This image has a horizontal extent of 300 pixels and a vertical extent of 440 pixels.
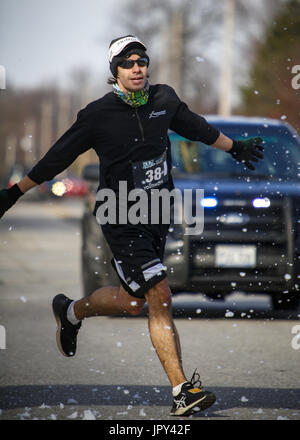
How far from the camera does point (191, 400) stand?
5152 mm

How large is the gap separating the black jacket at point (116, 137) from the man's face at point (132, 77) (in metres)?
0.09

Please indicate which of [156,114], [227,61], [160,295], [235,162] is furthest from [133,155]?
[227,61]

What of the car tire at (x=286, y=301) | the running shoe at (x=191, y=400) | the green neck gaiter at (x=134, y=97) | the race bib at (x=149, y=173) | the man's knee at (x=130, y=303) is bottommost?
the running shoe at (x=191, y=400)

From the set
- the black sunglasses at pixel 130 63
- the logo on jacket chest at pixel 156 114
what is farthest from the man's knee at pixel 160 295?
the black sunglasses at pixel 130 63

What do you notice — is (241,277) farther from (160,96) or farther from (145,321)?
(160,96)

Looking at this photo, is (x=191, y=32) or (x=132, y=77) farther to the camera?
(x=191, y=32)

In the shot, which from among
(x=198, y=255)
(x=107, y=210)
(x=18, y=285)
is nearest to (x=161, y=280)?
(x=107, y=210)

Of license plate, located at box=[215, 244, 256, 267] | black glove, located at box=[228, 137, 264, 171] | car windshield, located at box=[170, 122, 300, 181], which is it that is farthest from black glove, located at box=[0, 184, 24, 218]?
car windshield, located at box=[170, 122, 300, 181]

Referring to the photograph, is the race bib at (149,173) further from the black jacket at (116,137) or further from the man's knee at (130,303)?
the man's knee at (130,303)

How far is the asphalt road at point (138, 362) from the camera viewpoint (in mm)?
5414

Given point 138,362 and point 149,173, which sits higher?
point 149,173

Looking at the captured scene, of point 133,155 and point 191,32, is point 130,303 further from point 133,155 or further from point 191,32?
point 191,32

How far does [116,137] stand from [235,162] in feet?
13.3

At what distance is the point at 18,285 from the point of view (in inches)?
474
